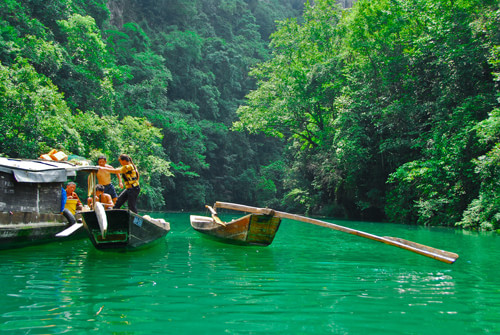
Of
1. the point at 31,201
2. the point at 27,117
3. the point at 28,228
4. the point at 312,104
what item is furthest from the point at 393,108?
the point at 28,228

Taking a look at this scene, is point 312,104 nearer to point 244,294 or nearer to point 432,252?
point 432,252

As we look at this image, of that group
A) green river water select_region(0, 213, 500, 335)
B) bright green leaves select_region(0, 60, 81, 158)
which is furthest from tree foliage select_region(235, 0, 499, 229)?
bright green leaves select_region(0, 60, 81, 158)

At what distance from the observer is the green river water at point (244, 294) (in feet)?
10.1

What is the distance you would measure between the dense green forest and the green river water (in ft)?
28.7

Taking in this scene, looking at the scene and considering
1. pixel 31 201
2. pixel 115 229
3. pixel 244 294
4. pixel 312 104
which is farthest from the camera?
pixel 312 104

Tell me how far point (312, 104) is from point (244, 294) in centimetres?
2130

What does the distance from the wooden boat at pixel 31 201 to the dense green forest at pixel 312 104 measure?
664cm

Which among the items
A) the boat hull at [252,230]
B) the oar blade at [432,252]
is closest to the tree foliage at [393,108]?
the oar blade at [432,252]

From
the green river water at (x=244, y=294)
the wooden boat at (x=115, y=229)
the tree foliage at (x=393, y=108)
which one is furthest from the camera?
the tree foliage at (x=393, y=108)

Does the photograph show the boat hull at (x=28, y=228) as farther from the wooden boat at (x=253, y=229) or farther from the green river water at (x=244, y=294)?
the wooden boat at (x=253, y=229)

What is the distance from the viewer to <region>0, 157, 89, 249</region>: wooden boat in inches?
295

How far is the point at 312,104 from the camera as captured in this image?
24.4 meters

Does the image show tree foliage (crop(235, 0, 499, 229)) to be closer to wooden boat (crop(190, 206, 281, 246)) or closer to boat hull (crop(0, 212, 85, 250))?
wooden boat (crop(190, 206, 281, 246))

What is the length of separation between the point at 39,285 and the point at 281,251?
4.77 m
